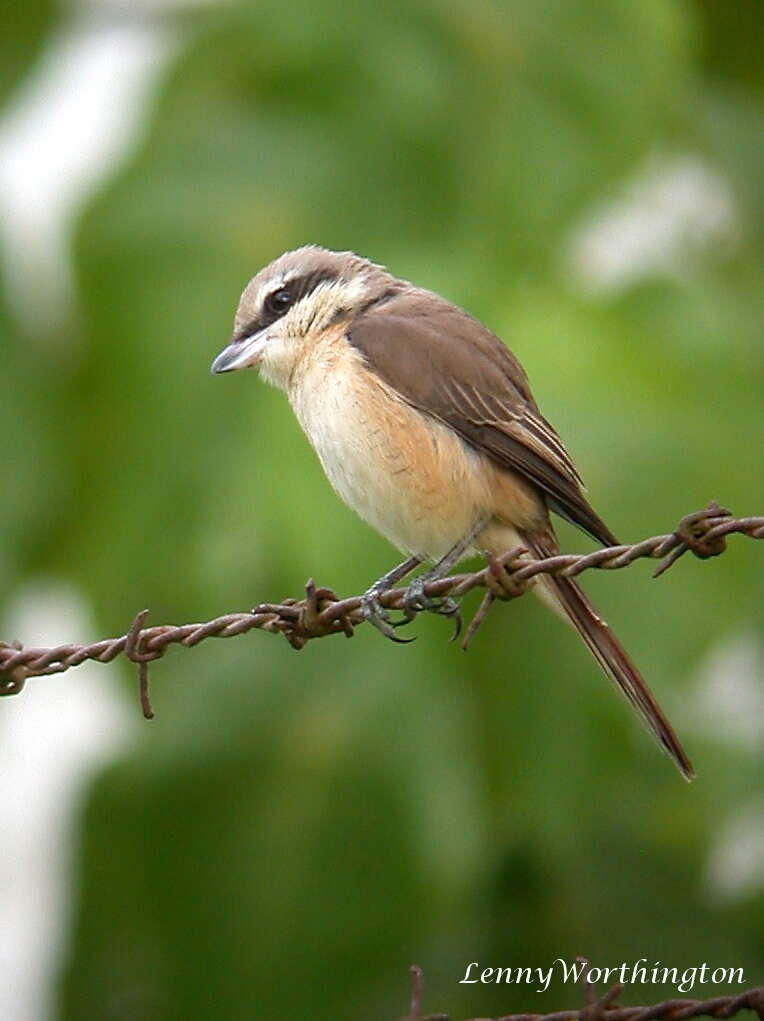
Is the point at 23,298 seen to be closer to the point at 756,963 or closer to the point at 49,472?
the point at 49,472

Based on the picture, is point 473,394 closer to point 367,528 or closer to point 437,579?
point 437,579

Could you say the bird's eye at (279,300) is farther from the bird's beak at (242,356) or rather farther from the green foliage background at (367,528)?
the green foliage background at (367,528)

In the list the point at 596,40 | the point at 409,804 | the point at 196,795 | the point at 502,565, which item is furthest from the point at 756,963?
the point at 502,565

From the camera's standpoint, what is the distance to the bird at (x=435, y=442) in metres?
4.66

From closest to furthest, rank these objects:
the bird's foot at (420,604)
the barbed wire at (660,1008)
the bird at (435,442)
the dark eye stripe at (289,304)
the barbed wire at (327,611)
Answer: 1. the barbed wire at (660,1008)
2. the barbed wire at (327,611)
3. the bird's foot at (420,604)
4. the bird at (435,442)
5. the dark eye stripe at (289,304)

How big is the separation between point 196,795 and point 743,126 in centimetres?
353

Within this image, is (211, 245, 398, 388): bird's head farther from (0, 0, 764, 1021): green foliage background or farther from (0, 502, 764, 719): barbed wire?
(0, 502, 764, 719): barbed wire

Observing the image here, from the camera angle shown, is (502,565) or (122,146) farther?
(122,146)

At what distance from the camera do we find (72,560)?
7.35 m
